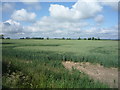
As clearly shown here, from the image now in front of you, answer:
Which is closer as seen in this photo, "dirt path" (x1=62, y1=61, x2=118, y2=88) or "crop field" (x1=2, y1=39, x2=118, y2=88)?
"crop field" (x1=2, y1=39, x2=118, y2=88)

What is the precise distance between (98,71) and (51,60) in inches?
43.7

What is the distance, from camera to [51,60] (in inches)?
124

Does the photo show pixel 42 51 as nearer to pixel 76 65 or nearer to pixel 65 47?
pixel 65 47

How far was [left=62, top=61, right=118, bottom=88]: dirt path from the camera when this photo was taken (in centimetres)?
301

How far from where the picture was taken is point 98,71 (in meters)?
3.05

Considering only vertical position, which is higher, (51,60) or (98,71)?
(51,60)

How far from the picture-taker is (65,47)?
3.37 metres

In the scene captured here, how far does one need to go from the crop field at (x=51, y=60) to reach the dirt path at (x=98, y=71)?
0.27ft

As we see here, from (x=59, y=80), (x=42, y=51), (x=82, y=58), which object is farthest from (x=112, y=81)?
(x=42, y=51)

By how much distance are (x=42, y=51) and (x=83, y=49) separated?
102cm

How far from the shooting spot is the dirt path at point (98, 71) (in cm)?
301

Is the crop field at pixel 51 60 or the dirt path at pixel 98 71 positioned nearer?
the crop field at pixel 51 60

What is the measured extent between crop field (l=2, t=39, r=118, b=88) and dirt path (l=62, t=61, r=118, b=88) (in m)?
0.08

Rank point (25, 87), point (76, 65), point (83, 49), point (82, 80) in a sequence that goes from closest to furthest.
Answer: point (25, 87)
point (82, 80)
point (76, 65)
point (83, 49)
